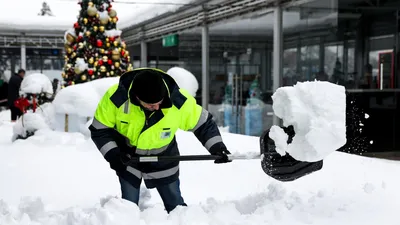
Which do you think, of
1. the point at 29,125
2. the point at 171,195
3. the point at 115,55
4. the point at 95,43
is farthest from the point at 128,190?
the point at 95,43

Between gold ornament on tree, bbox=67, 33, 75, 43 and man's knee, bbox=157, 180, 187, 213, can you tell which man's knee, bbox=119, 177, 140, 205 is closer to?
man's knee, bbox=157, 180, 187, 213

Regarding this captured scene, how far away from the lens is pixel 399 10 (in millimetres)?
10633

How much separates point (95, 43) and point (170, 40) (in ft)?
16.2

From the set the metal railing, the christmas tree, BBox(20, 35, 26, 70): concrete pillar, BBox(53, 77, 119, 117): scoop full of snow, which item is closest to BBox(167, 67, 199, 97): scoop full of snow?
BBox(53, 77, 119, 117): scoop full of snow

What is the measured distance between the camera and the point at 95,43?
12.0 meters

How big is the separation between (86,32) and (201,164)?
6.79 metres

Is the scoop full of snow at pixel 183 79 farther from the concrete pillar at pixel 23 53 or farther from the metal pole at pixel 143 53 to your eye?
the concrete pillar at pixel 23 53

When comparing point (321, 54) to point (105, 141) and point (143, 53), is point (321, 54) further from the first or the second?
point (143, 53)

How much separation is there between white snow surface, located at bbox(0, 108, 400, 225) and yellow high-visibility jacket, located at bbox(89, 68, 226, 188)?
0.25 meters

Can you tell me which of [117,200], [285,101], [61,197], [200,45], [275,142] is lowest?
[61,197]

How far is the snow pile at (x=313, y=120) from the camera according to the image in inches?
131

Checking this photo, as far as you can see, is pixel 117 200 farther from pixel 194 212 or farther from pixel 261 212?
pixel 261 212

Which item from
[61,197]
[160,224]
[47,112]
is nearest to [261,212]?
[160,224]

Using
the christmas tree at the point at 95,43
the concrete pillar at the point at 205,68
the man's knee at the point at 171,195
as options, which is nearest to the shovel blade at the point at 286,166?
the man's knee at the point at 171,195
